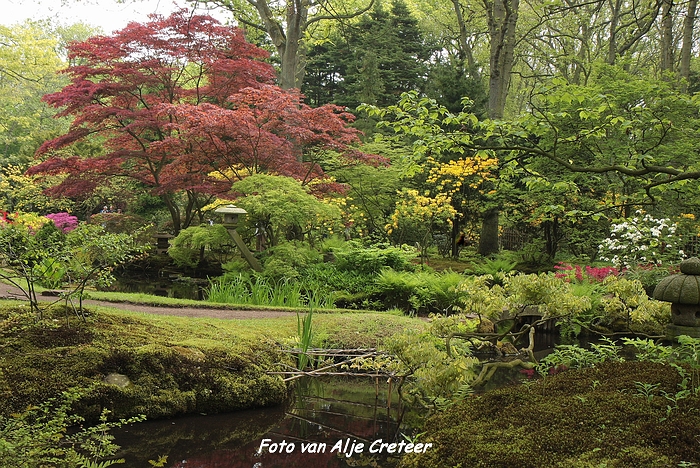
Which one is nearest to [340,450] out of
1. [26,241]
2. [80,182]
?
[26,241]

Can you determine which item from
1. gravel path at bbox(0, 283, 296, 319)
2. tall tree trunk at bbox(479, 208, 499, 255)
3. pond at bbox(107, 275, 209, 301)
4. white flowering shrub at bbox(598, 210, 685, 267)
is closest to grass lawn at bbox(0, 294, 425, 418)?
gravel path at bbox(0, 283, 296, 319)

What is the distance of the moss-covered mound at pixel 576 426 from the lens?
1929 millimetres

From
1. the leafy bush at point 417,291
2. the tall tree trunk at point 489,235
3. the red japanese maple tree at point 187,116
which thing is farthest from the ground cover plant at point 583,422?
the tall tree trunk at point 489,235

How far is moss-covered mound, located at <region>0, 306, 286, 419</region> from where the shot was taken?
12.1 ft

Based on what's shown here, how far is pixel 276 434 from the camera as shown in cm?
379

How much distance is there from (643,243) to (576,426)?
8.28 metres

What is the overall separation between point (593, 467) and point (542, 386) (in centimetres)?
99

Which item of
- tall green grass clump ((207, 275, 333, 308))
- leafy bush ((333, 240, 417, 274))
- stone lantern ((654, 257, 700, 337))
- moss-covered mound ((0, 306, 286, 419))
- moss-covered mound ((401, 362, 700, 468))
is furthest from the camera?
leafy bush ((333, 240, 417, 274))

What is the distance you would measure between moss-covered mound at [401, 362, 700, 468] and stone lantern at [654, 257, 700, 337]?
1.39 meters

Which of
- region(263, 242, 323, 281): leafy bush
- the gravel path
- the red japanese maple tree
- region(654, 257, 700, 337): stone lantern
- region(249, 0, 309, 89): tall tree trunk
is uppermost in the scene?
region(249, 0, 309, 89): tall tree trunk

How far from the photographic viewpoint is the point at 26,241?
3.93 m

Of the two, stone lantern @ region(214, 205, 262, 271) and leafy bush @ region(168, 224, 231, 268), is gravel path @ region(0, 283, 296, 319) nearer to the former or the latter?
stone lantern @ region(214, 205, 262, 271)

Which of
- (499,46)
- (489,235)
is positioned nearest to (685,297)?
(489,235)

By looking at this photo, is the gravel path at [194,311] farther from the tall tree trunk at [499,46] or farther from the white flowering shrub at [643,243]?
the tall tree trunk at [499,46]
